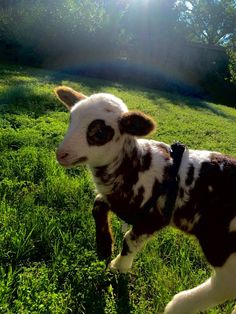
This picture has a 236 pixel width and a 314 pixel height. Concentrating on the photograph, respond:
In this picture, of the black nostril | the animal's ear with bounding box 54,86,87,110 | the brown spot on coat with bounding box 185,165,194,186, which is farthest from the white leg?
the animal's ear with bounding box 54,86,87,110

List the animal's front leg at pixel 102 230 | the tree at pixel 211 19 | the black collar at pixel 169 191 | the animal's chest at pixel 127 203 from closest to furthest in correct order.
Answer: the black collar at pixel 169 191 < the animal's chest at pixel 127 203 < the animal's front leg at pixel 102 230 < the tree at pixel 211 19

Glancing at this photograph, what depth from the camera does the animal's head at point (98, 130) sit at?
371cm

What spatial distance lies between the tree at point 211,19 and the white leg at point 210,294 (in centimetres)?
6227

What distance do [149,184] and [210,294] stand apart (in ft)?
3.61

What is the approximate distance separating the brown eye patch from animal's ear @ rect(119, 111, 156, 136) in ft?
0.50

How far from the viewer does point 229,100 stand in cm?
3234

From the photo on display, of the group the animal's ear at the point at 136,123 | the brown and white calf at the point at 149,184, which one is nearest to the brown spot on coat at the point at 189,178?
the brown and white calf at the point at 149,184

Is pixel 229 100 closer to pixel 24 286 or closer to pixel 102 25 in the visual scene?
pixel 102 25

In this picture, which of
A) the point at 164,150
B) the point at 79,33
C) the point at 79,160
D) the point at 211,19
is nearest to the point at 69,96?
the point at 79,160

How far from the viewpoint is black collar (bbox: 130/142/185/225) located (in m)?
3.87

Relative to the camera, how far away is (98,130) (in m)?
3.83

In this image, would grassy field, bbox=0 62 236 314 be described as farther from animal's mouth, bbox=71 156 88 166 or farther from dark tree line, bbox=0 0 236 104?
dark tree line, bbox=0 0 236 104

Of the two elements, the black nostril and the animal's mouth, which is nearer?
the black nostril

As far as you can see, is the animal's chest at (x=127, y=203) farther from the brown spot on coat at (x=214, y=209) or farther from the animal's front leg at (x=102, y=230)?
the brown spot on coat at (x=214, y=209)
